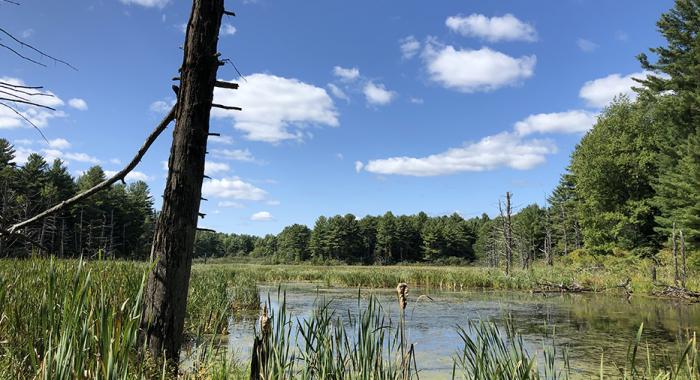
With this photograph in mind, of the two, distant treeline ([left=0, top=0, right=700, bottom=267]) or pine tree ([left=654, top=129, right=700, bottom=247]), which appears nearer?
pine tree ([left=654, top=129, right=700, bottom=247])

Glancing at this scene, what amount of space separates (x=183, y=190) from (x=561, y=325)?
10.8 meters

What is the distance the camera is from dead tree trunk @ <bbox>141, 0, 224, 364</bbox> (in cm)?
285

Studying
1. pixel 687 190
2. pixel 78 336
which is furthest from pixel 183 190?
pixel 687 190

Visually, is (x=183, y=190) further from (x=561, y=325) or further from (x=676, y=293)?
(x=676, y=293)

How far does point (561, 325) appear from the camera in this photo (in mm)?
11086

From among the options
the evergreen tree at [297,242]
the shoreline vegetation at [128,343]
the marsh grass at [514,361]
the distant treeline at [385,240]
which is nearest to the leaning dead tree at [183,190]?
the shoreline vegetation at [128,343]

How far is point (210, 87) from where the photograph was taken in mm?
3084

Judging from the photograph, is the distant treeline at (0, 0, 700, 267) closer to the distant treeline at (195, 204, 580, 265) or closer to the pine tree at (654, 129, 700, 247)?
the pine tree at (654, 129, 700, 247)

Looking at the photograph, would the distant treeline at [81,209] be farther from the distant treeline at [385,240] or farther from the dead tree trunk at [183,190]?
the dead tree trunk at [183,190]

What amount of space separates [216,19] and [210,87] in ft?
1.52

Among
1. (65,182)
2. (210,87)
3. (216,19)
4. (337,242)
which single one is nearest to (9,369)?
(210,87)

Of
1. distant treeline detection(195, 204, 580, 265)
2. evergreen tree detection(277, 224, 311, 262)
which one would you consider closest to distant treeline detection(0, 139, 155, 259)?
distant treeline detection(195, 204, 580, 265)

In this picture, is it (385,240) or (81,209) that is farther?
(385,240)

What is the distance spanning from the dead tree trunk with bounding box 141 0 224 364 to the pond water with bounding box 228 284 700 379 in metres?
1.97
